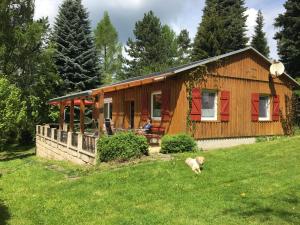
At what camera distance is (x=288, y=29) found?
30.0 meters

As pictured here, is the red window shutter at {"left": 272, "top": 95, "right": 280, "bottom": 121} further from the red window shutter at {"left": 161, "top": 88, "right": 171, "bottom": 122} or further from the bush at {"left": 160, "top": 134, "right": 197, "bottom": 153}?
the bush at {"left": 160, "top": 134, "right": 197, "bottom": 153}

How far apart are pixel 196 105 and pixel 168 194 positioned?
294 inches

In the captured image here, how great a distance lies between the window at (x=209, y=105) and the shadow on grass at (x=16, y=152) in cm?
1465

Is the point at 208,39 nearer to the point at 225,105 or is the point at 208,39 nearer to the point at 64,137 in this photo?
the point at 225,105

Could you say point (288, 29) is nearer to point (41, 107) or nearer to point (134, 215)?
point (41, 107)

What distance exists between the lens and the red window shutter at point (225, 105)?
55.6ft

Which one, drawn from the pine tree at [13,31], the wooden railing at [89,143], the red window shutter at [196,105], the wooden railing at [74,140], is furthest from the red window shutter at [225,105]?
the pine tree at [13,31]

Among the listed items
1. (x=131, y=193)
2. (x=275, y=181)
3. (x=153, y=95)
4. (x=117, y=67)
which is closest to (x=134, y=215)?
(x=131, y=193)

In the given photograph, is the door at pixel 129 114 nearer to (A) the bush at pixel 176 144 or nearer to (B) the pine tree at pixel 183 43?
(A) the bush at pixel 176 144

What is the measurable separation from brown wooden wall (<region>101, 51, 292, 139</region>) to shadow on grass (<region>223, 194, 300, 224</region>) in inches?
314

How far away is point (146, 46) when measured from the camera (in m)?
53.2

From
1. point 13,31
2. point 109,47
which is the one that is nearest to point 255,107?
point 13,31

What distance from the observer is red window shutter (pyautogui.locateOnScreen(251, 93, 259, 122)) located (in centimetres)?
1827

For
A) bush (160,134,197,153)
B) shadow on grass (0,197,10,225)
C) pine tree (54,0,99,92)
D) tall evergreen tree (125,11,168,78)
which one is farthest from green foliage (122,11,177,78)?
shadow on grass (0,197,10,225)
